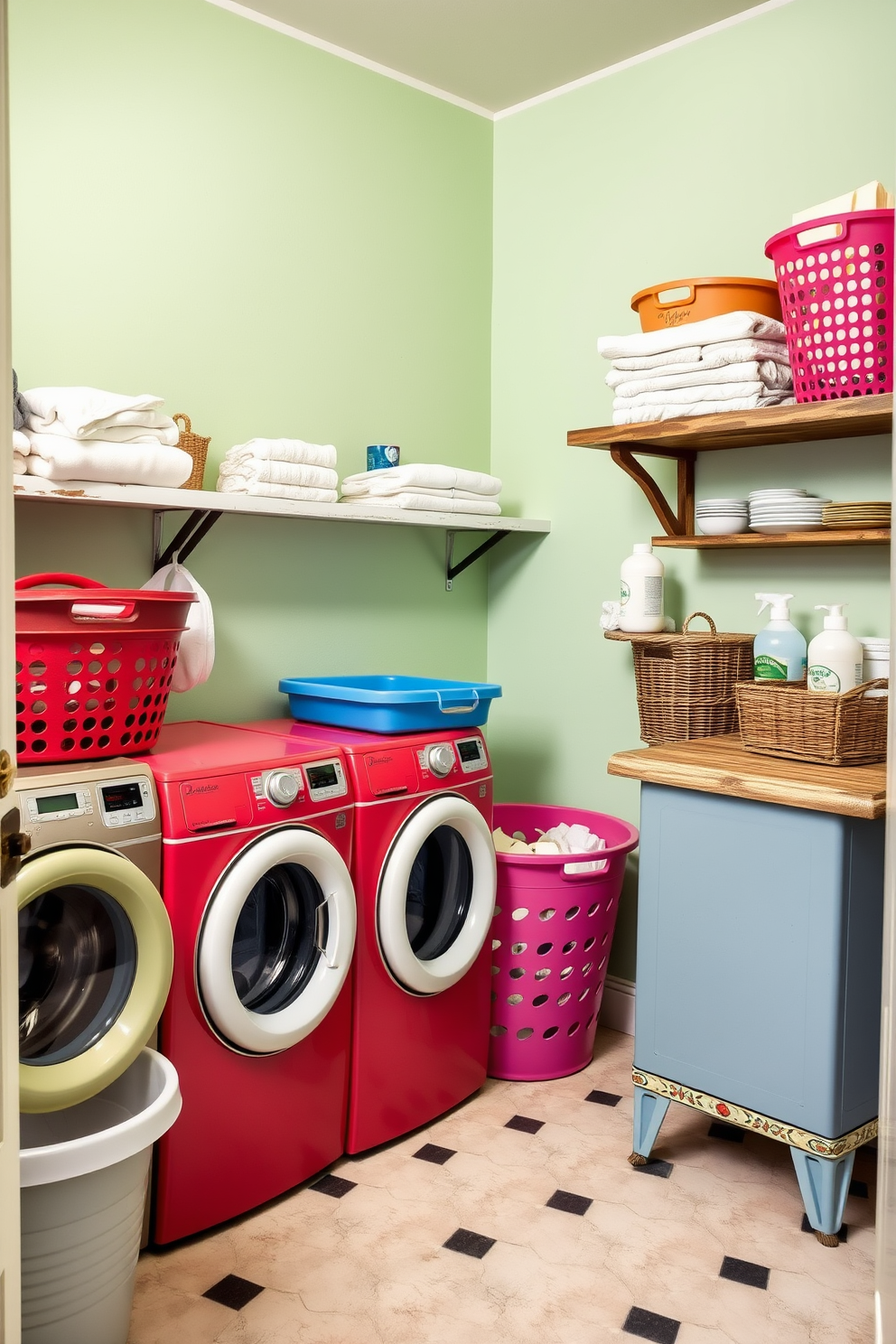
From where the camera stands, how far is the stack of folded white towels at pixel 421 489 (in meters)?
2.79

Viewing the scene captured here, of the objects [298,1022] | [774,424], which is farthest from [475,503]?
[298,1022]

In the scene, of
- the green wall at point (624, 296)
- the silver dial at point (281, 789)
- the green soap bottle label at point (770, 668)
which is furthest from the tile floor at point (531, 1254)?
the green soap bottle label at point (770, 668)

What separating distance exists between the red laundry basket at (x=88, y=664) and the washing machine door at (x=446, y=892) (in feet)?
2.23

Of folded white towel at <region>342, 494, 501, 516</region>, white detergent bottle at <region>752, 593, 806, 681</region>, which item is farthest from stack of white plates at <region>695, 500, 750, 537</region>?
folded white towel at <region>342, 494, 501, 516</region>

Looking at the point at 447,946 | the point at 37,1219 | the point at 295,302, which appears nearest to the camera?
the point at 37,1219

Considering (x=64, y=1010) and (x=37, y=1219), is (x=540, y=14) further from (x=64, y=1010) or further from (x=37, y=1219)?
(x=37, y=1219)

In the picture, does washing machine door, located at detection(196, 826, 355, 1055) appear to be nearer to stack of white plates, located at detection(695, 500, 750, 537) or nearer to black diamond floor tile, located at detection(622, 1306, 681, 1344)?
black diamond floor tile, located at detection(622, 1306, 681, 1344)

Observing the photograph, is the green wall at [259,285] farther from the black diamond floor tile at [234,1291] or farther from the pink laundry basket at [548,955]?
the black diamond floor tile at [234,1291]

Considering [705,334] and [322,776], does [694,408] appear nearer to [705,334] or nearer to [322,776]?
[705,334]

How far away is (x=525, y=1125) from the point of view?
2.59 metres

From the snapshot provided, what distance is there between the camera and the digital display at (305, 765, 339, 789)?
7.43ft

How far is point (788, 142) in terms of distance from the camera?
8.75 feet

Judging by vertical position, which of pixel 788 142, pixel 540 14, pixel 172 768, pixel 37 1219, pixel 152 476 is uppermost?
pixel 540 14

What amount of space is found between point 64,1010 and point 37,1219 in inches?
12.9
